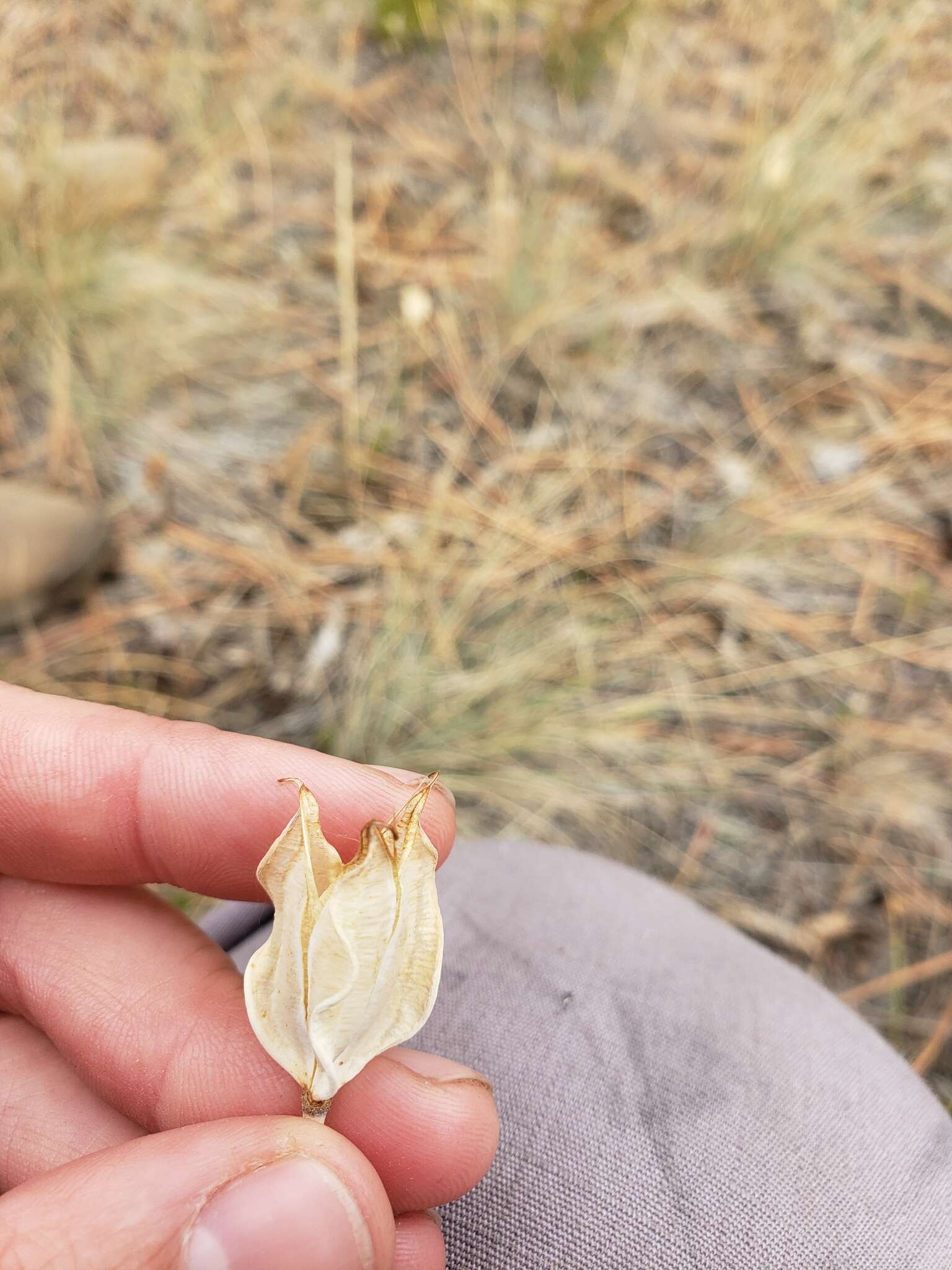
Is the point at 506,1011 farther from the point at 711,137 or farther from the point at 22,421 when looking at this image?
the point at 711,137

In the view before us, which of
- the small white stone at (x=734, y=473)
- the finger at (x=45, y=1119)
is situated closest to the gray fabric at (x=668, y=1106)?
the finger at (x=45, y=1119)

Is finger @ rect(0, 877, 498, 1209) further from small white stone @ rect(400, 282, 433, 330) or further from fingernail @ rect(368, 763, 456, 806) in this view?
small white stone @ rect(400, 282, 433, 330)

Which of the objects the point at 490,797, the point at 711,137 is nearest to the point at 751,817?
the point at 490,797

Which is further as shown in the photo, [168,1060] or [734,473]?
[734,473]

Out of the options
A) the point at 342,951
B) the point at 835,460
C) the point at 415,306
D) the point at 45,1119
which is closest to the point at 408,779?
the point at 342,951

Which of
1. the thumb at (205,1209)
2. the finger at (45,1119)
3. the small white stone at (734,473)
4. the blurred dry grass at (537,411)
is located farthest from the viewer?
the small white stone at (734,473)

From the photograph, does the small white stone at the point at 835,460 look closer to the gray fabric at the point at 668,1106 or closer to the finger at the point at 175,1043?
the gray fabric at the point at 668,1106

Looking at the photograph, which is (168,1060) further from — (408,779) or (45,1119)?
(408,779)
